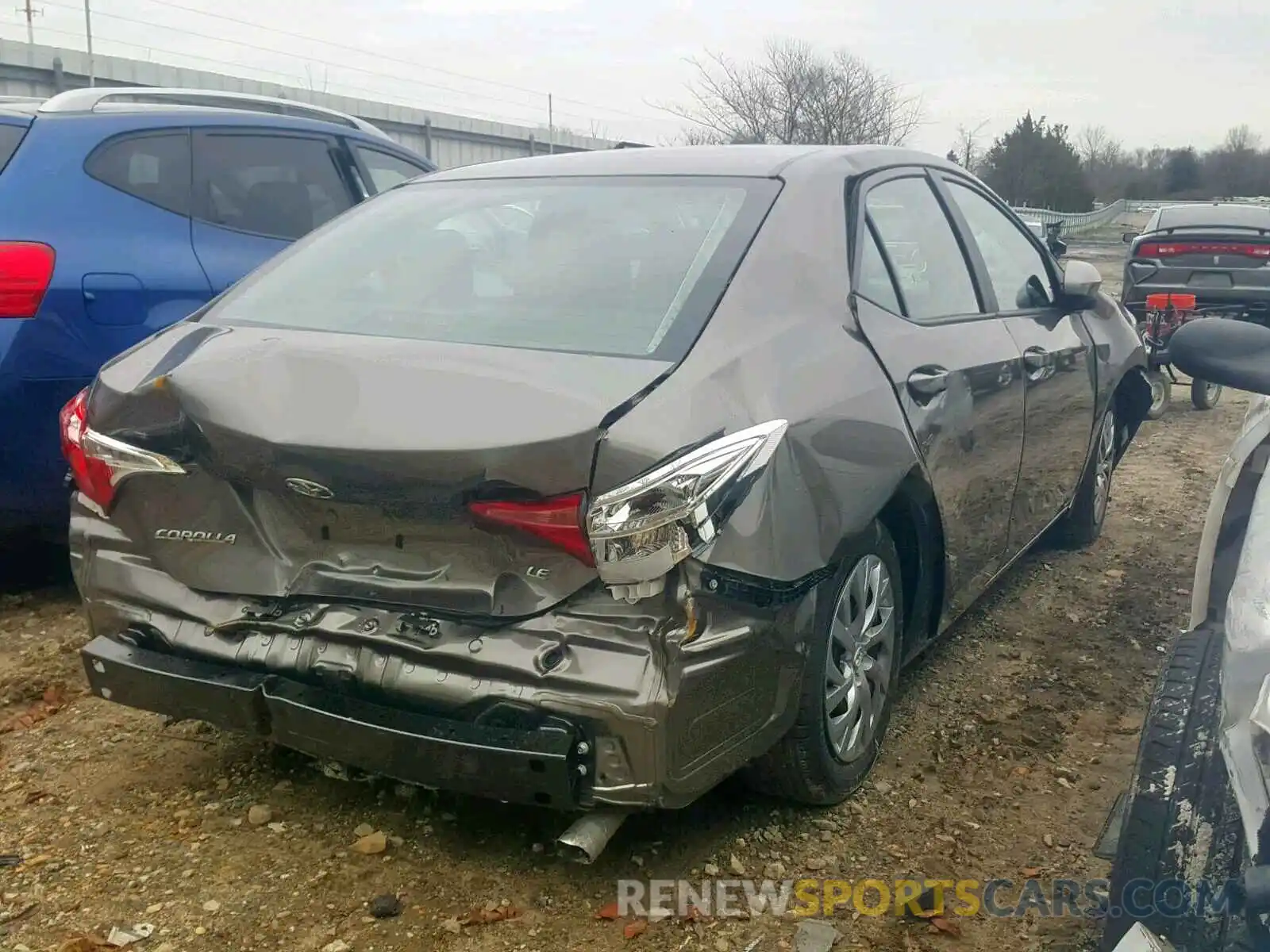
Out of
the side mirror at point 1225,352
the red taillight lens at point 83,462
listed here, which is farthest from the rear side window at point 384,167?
the side mirror at point 1225,352

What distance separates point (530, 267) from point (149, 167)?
234 centimetres

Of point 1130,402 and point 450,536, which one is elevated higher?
point 450,536

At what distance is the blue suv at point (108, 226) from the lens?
3.87 m

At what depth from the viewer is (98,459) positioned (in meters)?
2.66

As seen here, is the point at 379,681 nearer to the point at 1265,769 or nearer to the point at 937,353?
the point at 1265,769

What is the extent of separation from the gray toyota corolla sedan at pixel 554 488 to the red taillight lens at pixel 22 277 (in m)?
1.12

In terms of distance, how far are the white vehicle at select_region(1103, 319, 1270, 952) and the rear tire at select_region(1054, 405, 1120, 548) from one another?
2376 millimetres

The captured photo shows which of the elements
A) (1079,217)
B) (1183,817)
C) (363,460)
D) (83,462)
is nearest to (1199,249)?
(1183,817)

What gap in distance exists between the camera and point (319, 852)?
270 centimetres

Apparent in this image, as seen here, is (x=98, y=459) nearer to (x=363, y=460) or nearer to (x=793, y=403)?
(x=363, y=460)

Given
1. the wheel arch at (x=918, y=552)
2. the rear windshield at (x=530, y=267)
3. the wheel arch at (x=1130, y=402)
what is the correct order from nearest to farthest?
1. the rear windshield at (x=530, y=267)
2. the wheel arch at (x=918, y=552)
3. the wheel arch at (x=1130, y=402)

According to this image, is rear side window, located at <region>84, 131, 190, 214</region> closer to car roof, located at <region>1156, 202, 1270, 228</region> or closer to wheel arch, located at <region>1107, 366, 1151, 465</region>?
wheel arch, located at <region>1107, 366, 1151, 465</region>

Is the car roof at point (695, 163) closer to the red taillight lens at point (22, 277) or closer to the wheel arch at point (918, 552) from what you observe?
the wheel arch at point (918, 552)

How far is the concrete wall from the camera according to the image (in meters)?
16.7
